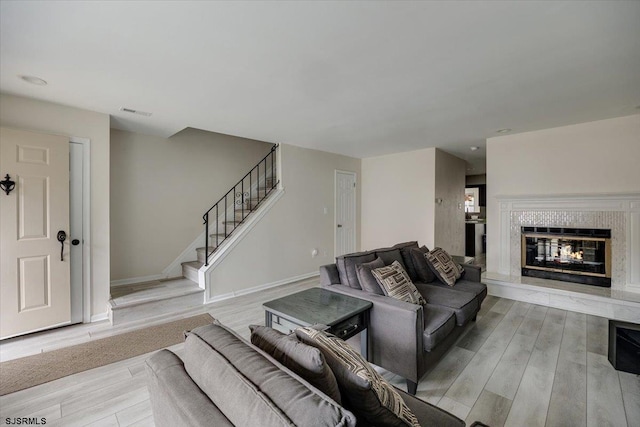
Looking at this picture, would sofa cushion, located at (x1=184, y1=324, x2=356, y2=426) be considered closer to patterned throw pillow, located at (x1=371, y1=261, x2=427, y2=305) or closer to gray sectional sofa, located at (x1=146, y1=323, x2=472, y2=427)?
gray sectional sofa, located at (x1=146, y1=323, x2=472, y2=427)

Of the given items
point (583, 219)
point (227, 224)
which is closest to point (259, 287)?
point (227, 224)

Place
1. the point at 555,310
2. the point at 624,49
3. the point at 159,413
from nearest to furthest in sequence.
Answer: the point at 159,413 < the point at 624,49 < the point at 555,310

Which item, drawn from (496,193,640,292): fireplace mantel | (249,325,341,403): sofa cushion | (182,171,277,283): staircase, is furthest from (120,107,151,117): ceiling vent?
(496,193,640,292): fireplace mantel

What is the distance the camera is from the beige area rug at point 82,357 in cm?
225

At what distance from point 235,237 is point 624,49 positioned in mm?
4494

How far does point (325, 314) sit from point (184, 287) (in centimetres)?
283

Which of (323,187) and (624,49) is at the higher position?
(624,49)

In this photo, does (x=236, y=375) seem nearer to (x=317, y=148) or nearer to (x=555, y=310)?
(x=555, y=310)

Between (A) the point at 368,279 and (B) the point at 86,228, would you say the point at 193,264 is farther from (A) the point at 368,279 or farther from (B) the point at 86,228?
(A) the point at 368,279

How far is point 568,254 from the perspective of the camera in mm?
4090

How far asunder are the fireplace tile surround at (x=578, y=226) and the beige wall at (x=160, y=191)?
16.1 ft

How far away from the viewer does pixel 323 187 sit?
220 inches

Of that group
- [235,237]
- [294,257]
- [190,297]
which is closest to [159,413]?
[190,297]

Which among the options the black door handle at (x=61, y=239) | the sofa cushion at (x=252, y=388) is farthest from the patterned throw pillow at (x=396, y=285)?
the black door handle at (x=61, y=239)
